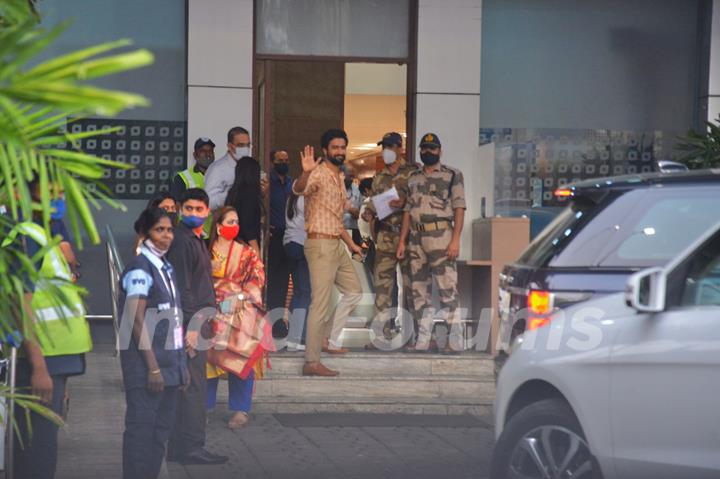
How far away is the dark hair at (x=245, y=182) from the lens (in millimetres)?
11180

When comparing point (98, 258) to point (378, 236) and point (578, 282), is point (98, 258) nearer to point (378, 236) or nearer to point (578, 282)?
point (378, 236)

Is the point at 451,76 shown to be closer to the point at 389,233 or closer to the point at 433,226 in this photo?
the point at 389,233

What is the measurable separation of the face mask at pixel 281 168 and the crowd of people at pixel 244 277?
0.07 ft

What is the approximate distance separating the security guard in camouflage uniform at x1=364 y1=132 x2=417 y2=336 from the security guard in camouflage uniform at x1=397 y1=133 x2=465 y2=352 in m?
0.24

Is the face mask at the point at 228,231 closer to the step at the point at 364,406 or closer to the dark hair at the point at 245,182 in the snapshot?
the dark hair at the point at 245,182

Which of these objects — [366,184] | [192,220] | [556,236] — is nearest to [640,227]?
[556,236]

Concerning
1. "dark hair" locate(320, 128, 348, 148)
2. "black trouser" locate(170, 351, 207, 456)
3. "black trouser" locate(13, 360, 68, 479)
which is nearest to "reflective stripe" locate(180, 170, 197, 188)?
"dark hair" locate(320, 128, 348, 148)

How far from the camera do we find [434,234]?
39.8ft

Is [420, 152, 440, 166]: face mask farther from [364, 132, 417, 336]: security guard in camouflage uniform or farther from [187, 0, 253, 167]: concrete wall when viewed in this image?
[187, 0, 253, 167]: concrete wall

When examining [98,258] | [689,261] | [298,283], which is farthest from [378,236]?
[689,261]

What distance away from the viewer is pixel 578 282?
641 cm

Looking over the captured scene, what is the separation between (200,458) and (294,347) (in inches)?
155

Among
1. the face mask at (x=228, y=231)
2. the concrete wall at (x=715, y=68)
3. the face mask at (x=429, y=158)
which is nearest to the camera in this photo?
the face mask at (x=228, y=231)

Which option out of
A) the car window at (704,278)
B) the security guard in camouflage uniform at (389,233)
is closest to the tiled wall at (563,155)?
the security guard in camouflage uniform at (389,233)
